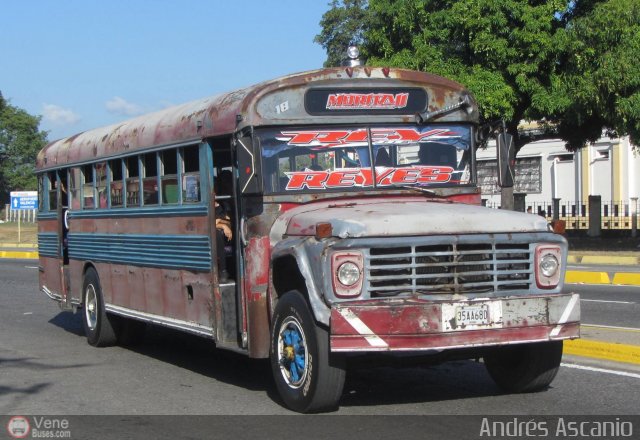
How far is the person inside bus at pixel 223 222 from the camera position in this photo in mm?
9211

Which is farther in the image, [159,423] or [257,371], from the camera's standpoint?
[257,371]

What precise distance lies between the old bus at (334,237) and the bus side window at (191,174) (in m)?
0.02

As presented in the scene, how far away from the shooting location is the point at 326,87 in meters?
8.77

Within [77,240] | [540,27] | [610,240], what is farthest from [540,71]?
[77,240]

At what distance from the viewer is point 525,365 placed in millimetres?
8344

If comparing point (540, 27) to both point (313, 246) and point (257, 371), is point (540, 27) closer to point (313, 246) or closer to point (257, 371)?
point (257, 371)

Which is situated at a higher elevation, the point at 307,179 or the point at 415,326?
the point at 307,179

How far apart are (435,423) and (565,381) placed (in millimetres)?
2073

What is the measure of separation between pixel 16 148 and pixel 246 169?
256 ft

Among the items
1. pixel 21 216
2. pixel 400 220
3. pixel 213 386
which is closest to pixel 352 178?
pixel 400 220

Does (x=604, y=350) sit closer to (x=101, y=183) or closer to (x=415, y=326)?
(x=415, y=326)

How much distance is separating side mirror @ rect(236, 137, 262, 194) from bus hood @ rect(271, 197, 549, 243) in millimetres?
388

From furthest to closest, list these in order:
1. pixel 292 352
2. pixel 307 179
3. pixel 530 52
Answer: pixel 530 52 → pixel 307 179 → pixel 292 352

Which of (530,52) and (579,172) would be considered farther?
(579,172)
